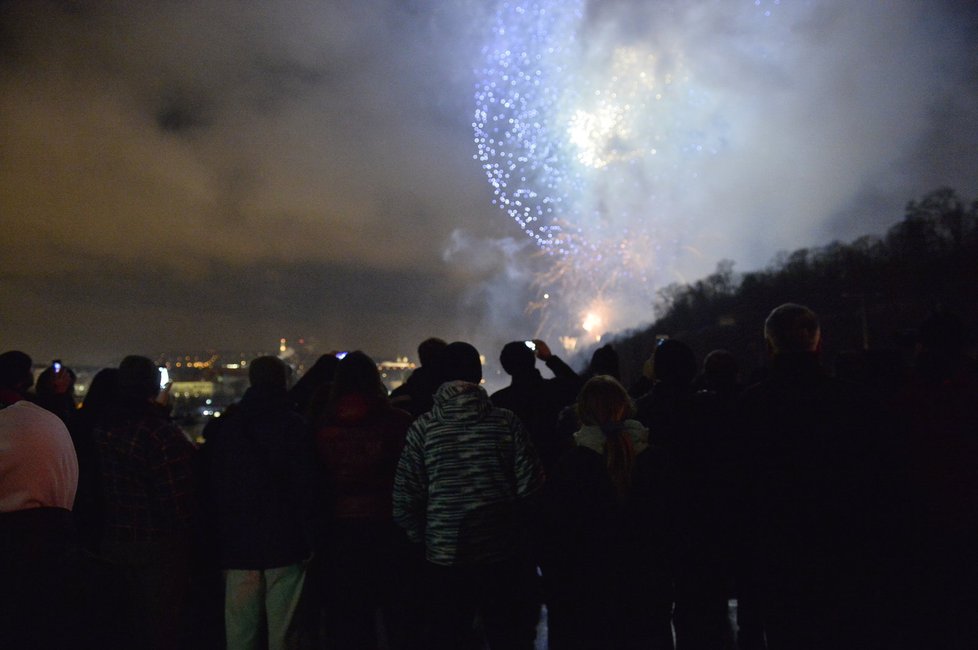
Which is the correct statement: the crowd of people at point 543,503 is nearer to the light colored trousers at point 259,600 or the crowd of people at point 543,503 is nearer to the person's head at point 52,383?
the light colored trousers at point 259,600

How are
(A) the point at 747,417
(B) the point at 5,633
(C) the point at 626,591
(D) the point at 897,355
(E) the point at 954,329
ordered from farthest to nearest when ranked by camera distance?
(D) the point at 897,355
(E) the point at 954,329
(C) the point at 626,591
(A) the point at 747,417
(B) the point at 5,633

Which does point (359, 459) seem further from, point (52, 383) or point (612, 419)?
point (52, 383)

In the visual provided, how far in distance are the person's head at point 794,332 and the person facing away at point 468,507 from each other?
150 cm

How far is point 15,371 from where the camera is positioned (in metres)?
4.87

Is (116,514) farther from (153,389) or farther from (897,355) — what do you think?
(897,355)

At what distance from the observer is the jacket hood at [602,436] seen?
3.43 m

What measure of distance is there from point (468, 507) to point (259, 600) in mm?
1622

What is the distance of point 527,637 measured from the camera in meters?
4.05

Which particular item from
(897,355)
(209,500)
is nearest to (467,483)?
(209,500)

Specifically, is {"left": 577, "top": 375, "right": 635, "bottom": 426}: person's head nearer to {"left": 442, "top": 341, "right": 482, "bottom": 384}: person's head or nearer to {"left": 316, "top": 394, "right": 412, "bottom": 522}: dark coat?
{"left": 442, "top": 341, "right": 482, "bottom": 384}: person's head

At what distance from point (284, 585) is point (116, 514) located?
1.11 m

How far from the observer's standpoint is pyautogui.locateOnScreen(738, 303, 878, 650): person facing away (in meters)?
2.97

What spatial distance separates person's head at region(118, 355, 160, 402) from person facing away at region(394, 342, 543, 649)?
66.4 inches

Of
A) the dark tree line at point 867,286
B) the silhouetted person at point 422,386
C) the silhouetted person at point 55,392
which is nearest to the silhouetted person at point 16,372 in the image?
the silhouetted person at point 55,392
